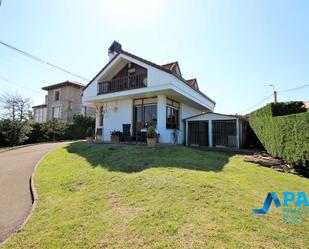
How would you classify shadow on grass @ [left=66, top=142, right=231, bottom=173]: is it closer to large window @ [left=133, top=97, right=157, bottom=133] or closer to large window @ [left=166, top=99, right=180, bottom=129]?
large window @ [left=133, top=97, right=157, bottom=133]

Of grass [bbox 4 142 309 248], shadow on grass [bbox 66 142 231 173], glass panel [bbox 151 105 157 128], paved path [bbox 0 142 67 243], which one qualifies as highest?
glass panel [bbox 151 105 157 128]

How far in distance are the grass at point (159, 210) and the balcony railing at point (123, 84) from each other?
791cm

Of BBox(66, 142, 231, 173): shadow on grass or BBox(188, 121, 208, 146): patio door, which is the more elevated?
BBox(188, 121, 208, 146): patio door

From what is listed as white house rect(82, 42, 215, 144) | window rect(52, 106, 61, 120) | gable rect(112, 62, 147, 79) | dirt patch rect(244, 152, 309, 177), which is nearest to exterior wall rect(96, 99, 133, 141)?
white house rect(82, 42, 215, 144)

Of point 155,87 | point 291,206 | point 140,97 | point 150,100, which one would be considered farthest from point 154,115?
point 291,206

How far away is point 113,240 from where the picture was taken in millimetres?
3094

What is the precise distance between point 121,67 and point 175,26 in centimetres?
652

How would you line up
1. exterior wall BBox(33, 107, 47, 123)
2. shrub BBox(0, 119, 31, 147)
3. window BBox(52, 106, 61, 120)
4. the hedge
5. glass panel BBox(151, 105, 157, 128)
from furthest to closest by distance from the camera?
exterior wall BBox(33, 107, 47, 123)
window BBox(52, 106, 61, 120)
shrub BBox(0, 119, 31, 147)
glass panel BBox(151, 105, 157, 128)
the hedge

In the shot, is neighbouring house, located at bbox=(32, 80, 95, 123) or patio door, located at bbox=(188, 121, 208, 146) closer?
patio door, located at bbox=(188, 121, 208, 146)

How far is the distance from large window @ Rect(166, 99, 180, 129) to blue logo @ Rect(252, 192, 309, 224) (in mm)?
9226

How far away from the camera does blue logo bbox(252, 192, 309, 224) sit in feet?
11.7

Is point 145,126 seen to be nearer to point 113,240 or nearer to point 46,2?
point 46,2

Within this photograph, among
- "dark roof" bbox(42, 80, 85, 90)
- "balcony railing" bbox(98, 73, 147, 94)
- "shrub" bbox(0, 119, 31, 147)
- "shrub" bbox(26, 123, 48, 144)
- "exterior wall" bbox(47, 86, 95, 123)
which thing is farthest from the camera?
"exterior wall" bbox(47, 86, 95, 123)

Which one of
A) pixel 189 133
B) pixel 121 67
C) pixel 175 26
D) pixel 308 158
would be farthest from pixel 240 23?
pixel 121 67
